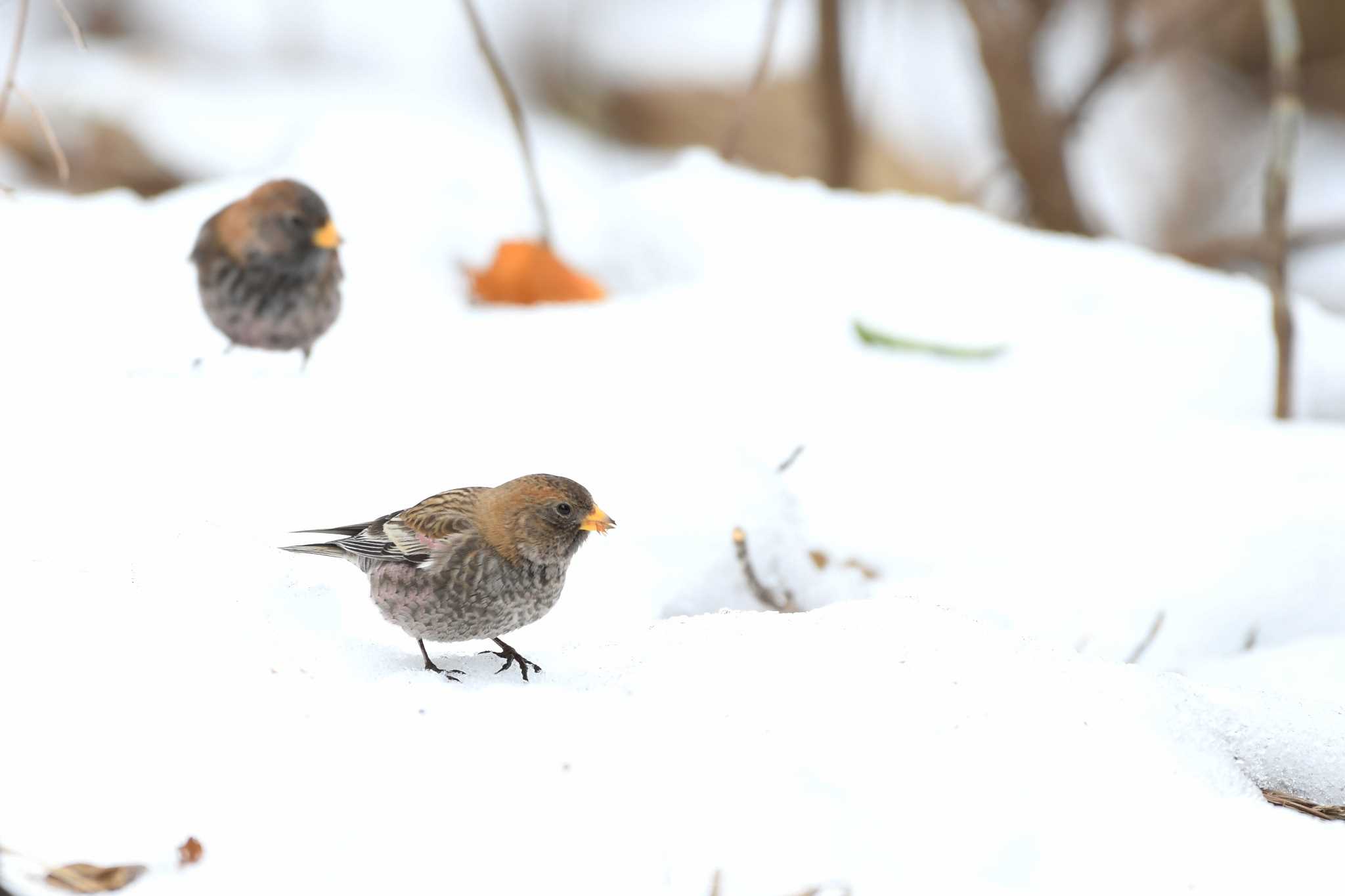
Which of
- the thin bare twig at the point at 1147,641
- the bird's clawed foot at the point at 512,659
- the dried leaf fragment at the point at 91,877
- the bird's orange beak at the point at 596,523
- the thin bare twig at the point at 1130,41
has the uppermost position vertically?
the thin bare twig at the point at 1130,41

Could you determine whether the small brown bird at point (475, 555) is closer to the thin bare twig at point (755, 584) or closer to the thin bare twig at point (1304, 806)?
the thin bare twig at point (755, 584)

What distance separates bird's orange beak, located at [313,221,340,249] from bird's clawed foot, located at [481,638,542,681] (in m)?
1.26

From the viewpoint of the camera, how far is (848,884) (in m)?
1.76

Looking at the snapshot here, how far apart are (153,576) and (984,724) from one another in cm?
132

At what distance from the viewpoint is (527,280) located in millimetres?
4211

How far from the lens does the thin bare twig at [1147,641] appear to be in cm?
286

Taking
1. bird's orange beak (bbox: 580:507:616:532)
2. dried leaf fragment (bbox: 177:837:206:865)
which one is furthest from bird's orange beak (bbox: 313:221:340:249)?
dried leaf fragment (bbox: 177:837:206:865)

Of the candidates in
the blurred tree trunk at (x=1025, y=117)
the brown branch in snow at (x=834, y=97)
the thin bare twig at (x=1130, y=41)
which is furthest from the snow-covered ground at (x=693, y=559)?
the brown branch in snow at (x=834, y=97)

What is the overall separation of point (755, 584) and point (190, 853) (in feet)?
4.55

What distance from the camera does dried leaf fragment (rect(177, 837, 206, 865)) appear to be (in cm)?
173

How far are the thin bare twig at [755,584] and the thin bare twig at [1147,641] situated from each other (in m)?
0.70

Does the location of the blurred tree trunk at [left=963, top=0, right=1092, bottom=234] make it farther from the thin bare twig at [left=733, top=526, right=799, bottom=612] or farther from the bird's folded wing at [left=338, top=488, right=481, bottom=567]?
the bird's folded wing at [left=338, top=488, right=481, bottom=567]

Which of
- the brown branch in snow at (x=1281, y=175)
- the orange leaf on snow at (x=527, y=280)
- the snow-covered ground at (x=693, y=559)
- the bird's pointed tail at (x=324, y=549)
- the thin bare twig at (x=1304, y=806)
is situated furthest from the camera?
the orange leaf on snow at (x=527, y=280)

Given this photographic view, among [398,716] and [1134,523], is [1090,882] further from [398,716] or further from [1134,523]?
[1134,523]
